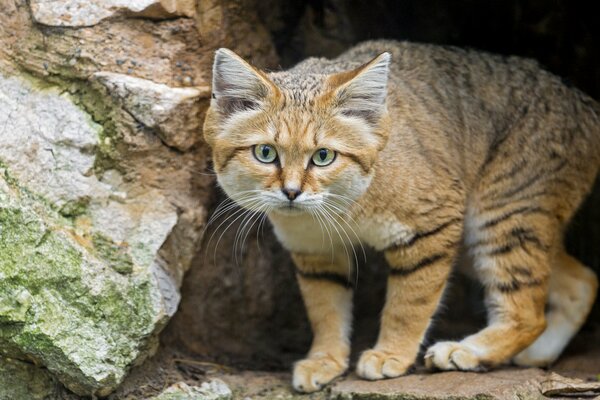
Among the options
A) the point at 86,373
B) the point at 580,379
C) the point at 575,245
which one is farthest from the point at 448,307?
the point at 86,373

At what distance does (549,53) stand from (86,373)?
12.8 feet

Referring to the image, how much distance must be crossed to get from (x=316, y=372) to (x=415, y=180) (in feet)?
3.99

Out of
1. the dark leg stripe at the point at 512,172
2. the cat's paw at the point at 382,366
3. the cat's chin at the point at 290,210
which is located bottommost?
the cat's paw at the point at 382,366

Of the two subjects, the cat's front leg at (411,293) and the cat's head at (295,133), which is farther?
the cat's front leg at (411,293)

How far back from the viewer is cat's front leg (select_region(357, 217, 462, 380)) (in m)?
4.69

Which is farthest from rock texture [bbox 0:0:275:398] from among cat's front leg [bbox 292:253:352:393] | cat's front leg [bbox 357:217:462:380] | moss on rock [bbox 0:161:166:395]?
cat's front leg [bbox 357:217:462:380]

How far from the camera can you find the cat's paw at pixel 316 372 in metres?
4.67

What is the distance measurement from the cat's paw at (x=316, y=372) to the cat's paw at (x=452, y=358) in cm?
51

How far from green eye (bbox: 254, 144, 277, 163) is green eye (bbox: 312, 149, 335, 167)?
0.67ft

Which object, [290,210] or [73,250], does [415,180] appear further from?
[73,250]

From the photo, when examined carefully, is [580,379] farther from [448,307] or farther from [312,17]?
[312,17]

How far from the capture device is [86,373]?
409 centimetres

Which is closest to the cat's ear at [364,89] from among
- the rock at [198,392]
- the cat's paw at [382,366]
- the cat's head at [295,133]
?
the cat's head at [295,133]

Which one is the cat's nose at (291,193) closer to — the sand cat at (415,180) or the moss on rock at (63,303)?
the sand cat at (415,180)
